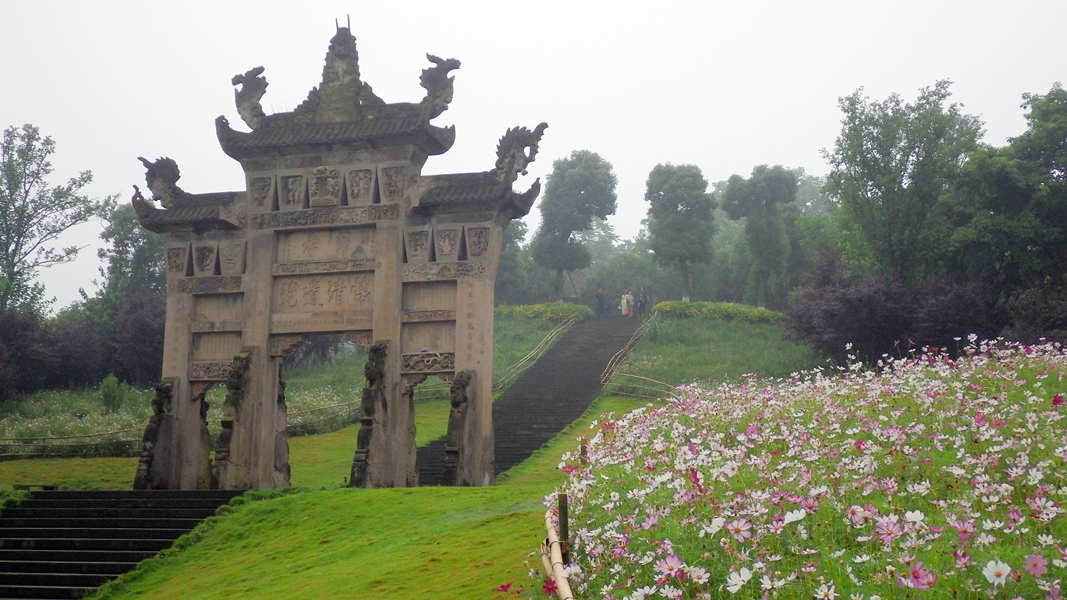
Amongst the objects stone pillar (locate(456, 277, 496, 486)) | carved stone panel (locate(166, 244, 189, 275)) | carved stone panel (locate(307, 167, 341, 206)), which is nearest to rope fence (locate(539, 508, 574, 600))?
stone pillar (locate(456, 277, 496, 486))

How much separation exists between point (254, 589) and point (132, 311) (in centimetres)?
3187

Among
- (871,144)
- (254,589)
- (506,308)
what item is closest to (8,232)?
(506,308)

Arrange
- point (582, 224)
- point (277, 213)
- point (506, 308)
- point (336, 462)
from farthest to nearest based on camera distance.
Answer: point (582, 224), point (506, 308), point (336, 462), point (277, 213)

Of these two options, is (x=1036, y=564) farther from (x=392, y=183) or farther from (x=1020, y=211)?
(x=1020, y=211)

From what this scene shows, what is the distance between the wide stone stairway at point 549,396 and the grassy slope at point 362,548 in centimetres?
494

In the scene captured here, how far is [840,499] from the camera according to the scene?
7297 mm

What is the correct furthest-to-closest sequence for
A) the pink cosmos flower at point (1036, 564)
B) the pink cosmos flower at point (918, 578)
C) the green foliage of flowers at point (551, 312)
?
the green foliage of flowers at point (551, 312)
the pink cosmos flower at point (1036, 564)
the pink cosmos flower at point (918, 578)

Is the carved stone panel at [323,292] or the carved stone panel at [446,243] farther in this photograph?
the carved stone panel at [323,292]

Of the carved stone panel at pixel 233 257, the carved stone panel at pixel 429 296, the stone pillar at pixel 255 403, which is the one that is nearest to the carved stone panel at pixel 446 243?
the carved stone panel at pixel 429 296

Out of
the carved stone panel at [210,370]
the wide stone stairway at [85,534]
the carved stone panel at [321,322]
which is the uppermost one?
the carved stone panel at [321,322]

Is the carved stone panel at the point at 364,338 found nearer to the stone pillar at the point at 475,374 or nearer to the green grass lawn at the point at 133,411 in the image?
the stone pillar at the point at 475,374

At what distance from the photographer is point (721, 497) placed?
791cm

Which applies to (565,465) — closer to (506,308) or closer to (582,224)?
(506,308)

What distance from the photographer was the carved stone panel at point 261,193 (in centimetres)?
1948
